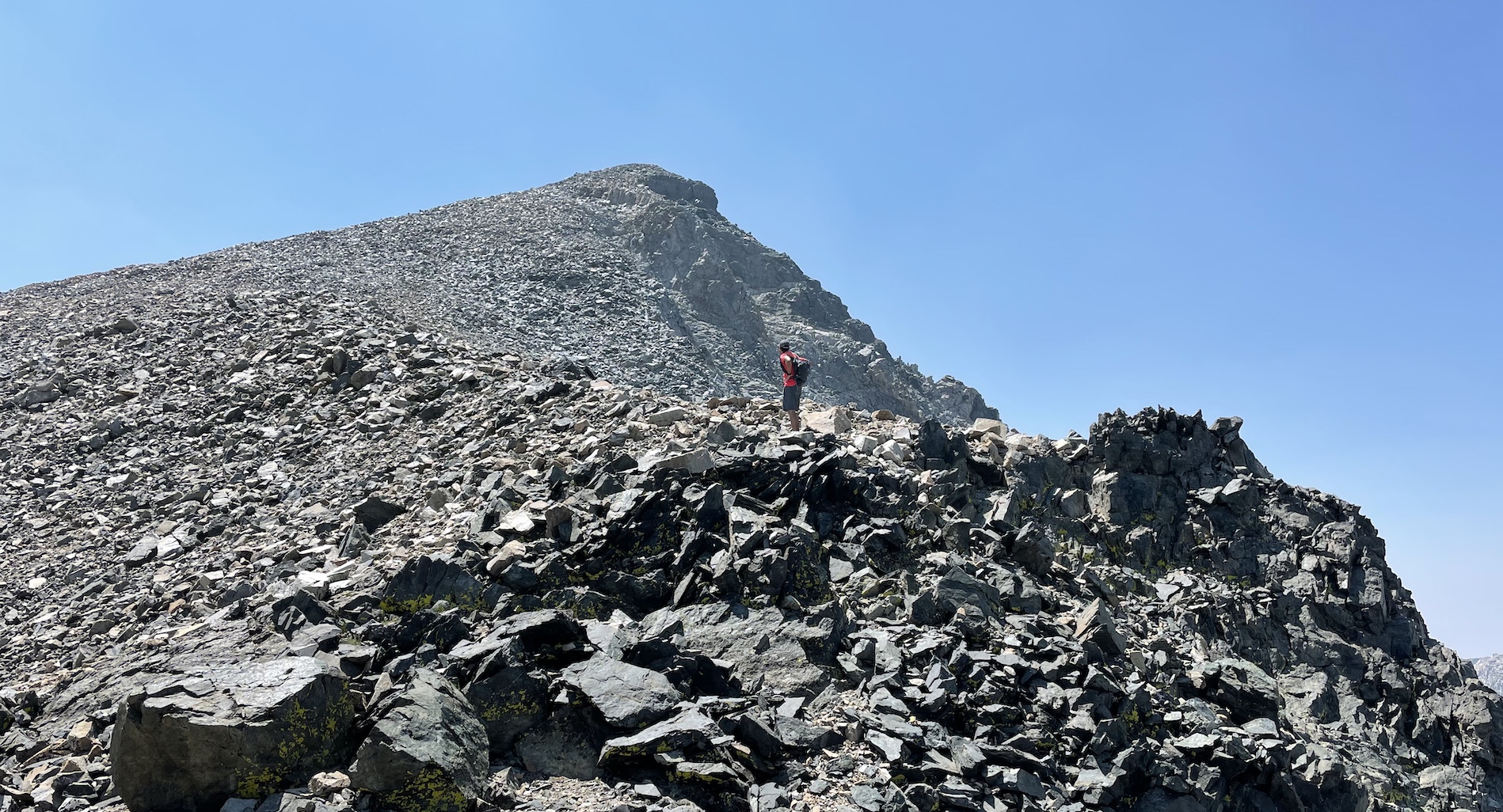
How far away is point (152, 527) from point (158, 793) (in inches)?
458

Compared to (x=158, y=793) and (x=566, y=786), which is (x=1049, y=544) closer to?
(x=566, y=786)

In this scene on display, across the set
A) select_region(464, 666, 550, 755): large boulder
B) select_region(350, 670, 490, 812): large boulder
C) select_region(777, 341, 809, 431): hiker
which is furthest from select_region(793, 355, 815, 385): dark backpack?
select_region(350, 670, 490, 812): large boulder

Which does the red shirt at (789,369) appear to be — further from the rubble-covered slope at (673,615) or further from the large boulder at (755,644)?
the large boulder at (755,644)

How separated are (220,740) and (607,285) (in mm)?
44360

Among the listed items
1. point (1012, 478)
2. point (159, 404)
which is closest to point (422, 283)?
point (159, 404)

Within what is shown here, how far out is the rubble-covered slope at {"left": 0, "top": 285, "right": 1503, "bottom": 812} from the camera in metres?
10.7

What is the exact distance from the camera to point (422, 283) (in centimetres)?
4694

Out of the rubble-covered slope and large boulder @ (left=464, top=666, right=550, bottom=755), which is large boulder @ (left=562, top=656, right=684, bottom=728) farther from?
large boulder @ (left=464, top=666, right=550, bottom=755)

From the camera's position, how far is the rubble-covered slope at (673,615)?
10.7 metres

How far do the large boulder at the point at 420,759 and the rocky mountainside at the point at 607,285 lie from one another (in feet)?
85.8

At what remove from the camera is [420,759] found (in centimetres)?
983

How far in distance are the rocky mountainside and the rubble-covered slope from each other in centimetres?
1491

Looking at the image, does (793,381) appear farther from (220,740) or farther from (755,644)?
(220,740)

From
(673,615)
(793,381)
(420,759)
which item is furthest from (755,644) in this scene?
(793,381)
